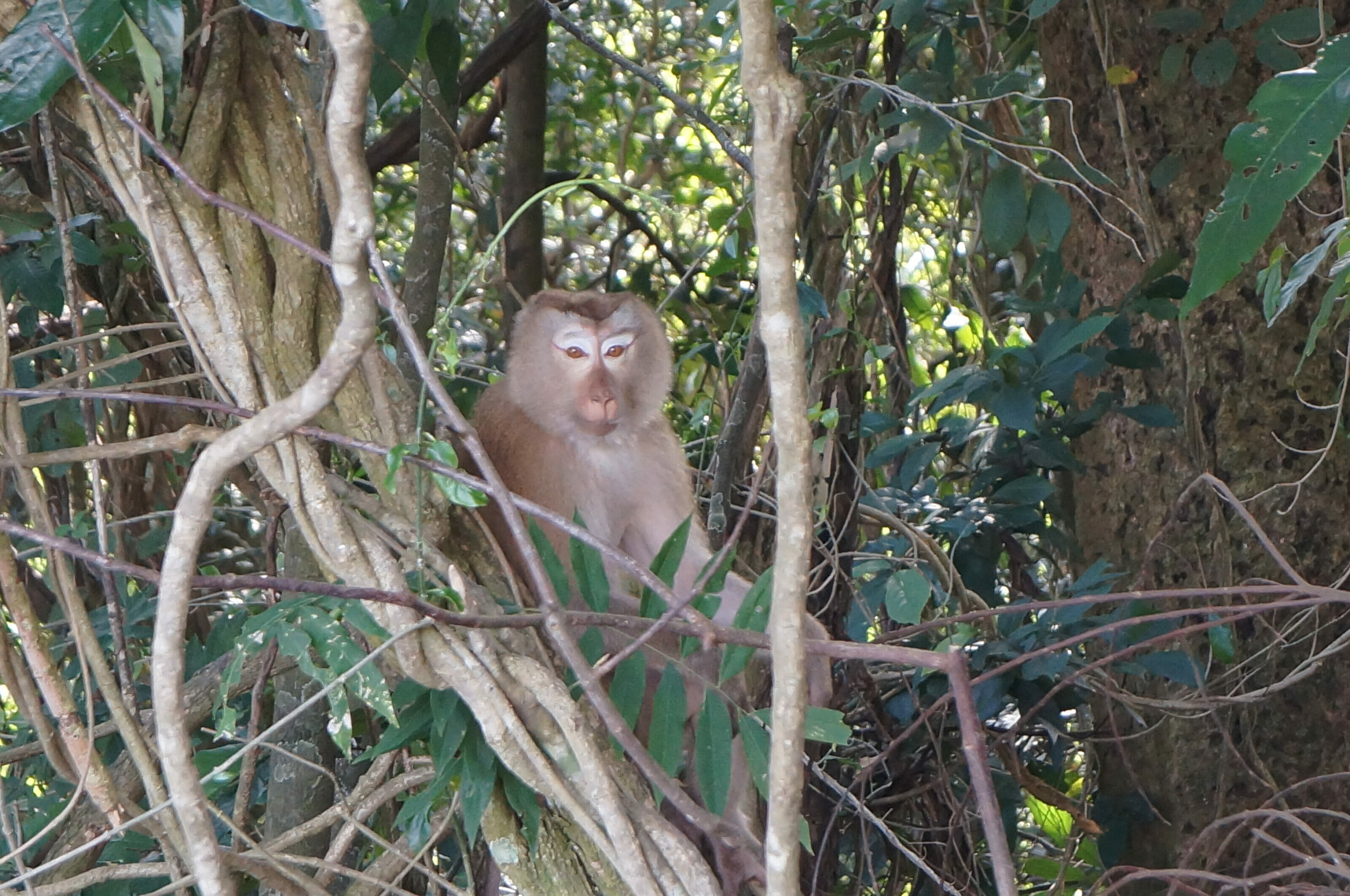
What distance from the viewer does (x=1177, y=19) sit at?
115 inches

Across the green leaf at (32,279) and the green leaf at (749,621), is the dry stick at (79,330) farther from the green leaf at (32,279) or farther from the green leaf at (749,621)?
the green leaf at (749,621)

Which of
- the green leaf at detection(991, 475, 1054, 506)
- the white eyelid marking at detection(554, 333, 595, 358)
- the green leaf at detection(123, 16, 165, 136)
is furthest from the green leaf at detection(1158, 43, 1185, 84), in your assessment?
the green leaf at detection(123, 16, 165, 136)

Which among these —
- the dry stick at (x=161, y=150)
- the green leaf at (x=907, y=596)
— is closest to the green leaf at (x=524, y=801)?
the green leaf at (x=907, y=596)

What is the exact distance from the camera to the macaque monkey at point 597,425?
276cm

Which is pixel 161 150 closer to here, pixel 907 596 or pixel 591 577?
pixel 591 577

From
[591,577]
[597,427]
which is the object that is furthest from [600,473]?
[591,577]

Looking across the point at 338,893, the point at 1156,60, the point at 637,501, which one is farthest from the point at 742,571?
the point at 1156,60

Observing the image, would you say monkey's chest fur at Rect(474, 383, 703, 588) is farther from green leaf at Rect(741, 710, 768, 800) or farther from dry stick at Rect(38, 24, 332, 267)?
dry stick at Rect(38, 24, 332, 267)

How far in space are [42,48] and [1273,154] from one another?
4.95 ft

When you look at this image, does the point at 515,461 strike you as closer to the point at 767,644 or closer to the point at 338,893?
the point at 338,893

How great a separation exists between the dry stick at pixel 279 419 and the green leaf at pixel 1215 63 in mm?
2347

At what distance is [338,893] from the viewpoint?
2.46 m

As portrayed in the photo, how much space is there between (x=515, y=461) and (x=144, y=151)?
125 centimetres

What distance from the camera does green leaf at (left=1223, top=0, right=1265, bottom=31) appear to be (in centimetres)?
256
